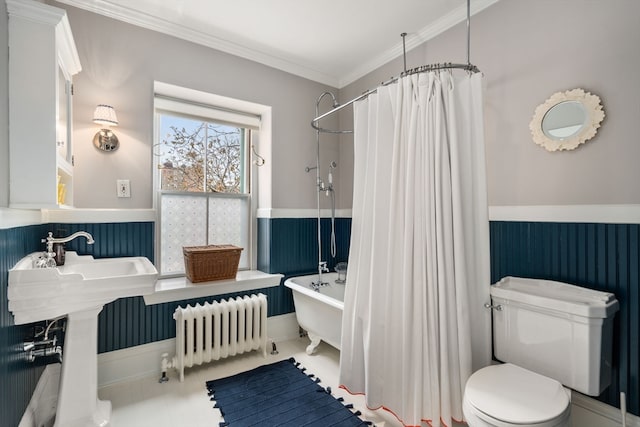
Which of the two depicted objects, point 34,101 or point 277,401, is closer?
point 34,101

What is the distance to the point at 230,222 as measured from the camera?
9.40ft

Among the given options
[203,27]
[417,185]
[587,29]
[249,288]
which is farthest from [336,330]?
[203,27]

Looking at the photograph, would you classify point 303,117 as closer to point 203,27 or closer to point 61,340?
point 203,27

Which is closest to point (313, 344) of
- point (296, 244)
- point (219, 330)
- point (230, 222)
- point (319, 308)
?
point (319, 308)

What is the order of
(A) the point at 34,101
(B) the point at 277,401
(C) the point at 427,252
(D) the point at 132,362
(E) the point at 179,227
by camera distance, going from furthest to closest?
(E) the point at 179,227 < (D) the point at 132,362 < (B) the point at 277,401 < (C) the point at 427,252 < (A) the point at 34,101

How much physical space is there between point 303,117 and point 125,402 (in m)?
2.61

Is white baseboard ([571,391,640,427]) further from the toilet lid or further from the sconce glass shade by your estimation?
the sconce glass shade

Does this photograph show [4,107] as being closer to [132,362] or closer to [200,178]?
[200,178]

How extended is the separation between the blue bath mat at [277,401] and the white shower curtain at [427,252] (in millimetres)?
311

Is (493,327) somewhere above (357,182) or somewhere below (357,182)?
below

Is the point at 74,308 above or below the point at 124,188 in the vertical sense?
below

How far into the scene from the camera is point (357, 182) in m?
1.88

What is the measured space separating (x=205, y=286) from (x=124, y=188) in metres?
0.92

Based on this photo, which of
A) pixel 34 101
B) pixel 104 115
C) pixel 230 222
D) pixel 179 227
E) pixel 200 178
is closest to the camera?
pixel 34 101
